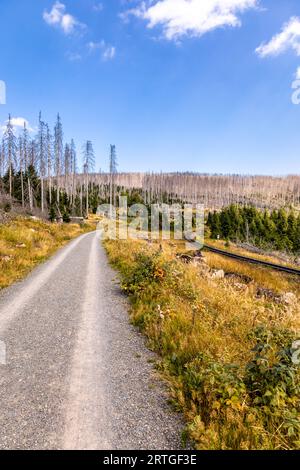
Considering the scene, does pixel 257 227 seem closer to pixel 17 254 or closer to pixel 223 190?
pixel 17 254

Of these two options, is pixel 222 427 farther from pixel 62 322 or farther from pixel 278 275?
pixel 278 275

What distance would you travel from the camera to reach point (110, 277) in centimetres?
1148

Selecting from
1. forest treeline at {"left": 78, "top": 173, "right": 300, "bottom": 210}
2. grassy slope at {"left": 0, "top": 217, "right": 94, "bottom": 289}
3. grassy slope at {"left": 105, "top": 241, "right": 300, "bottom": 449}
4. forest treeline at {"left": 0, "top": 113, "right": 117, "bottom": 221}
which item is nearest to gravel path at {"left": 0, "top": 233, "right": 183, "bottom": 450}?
grassy slope at {"left": 105, "top": 241, "right": 300, "bottom": 449}

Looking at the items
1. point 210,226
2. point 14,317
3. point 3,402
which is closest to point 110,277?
point 14,317

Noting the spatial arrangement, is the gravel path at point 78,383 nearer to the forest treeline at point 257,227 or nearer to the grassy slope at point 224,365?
the grassy slope at point 224,365

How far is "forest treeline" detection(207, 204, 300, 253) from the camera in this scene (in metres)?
63.2

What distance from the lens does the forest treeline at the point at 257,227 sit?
6316cm

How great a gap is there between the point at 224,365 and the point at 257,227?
6928cm

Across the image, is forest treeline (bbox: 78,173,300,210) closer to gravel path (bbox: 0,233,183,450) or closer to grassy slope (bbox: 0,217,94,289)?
grassy slope (bbox: 0,217,94,289)

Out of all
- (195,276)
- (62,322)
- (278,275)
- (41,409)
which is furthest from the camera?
(278,275)

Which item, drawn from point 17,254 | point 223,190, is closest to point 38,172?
point 17,254

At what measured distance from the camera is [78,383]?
407 centimetres

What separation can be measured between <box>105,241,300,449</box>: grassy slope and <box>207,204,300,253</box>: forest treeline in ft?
185

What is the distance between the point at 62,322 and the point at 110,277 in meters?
5.00
